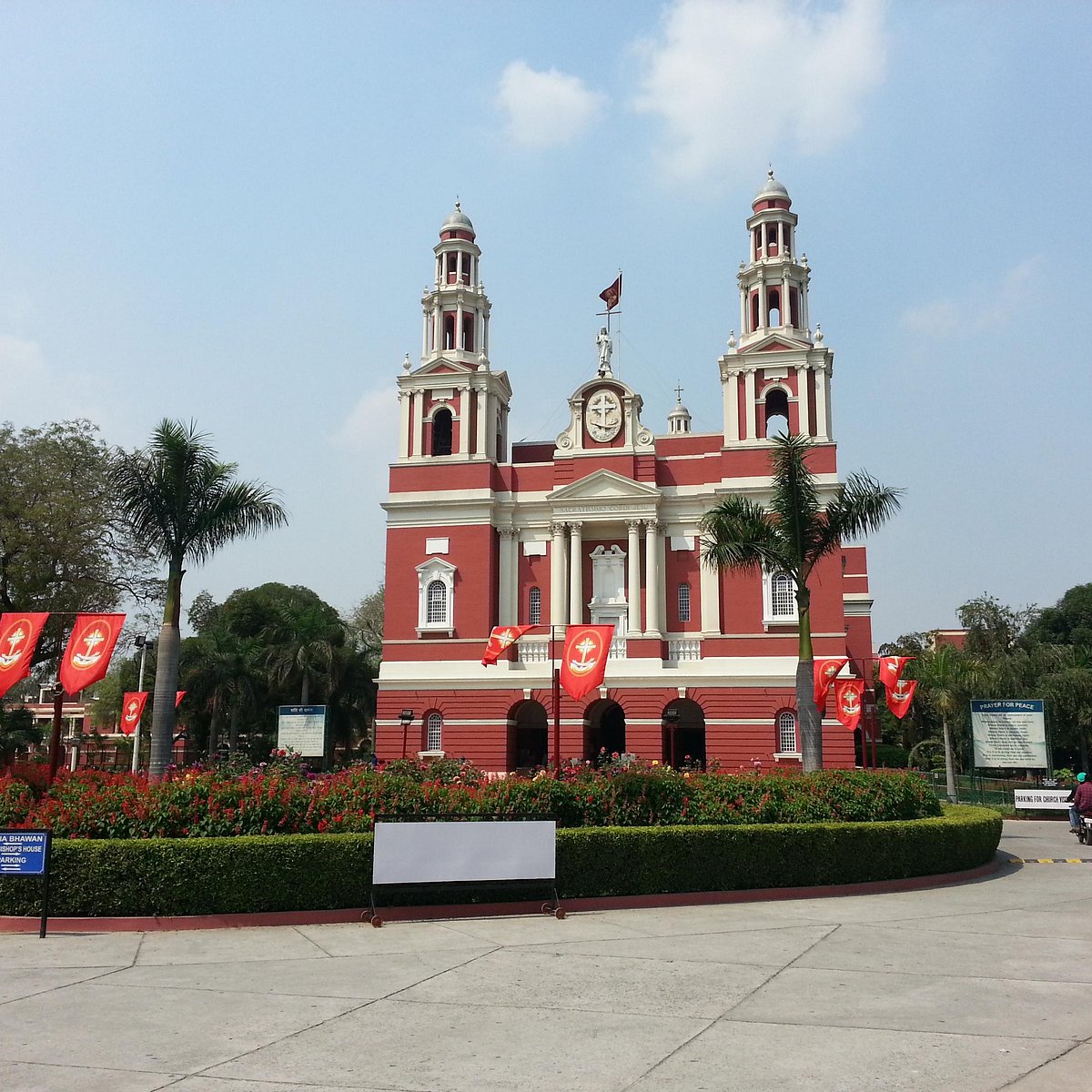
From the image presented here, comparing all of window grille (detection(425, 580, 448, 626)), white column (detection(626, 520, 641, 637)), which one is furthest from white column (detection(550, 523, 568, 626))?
window grille (detection(425, 580, 448, 626))

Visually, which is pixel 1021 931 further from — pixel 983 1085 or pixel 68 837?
pixel 68 837

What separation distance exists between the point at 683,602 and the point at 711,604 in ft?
5.54

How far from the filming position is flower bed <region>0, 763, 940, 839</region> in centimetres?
1324

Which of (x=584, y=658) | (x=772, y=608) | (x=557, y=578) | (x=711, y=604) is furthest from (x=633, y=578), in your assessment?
(x=584, y=658)

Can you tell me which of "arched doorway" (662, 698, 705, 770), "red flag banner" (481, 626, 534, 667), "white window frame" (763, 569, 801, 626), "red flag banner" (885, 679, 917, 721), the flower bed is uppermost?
"white window frame" (763, 569, 801, 626)

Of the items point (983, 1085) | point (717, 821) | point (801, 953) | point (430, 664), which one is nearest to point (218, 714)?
point (430, 664)

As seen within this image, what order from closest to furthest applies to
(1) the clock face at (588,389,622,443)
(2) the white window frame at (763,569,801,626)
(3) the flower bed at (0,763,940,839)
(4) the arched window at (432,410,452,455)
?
(3) the flower bed at (0,763,940,839), (2) the white window frame at (763,569,801,626), (1) the clock face at (588,389,622,443), (4) the arched window at (432,410,452,455)

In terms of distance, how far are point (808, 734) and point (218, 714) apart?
1330 inches

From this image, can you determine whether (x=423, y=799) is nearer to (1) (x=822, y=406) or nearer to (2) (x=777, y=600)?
(2) (x=777, y=600)

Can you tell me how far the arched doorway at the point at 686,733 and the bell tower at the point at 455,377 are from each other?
472 inches

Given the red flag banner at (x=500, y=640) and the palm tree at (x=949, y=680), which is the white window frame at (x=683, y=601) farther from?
the palm tree at (x=949, y=680)

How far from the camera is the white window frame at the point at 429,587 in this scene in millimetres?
38750

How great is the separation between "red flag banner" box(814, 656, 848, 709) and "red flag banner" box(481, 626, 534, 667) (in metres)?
8.86

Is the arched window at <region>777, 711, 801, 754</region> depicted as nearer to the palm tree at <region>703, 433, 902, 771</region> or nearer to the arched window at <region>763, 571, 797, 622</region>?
the arched window at <region>763, 571, 797, 622</region>
